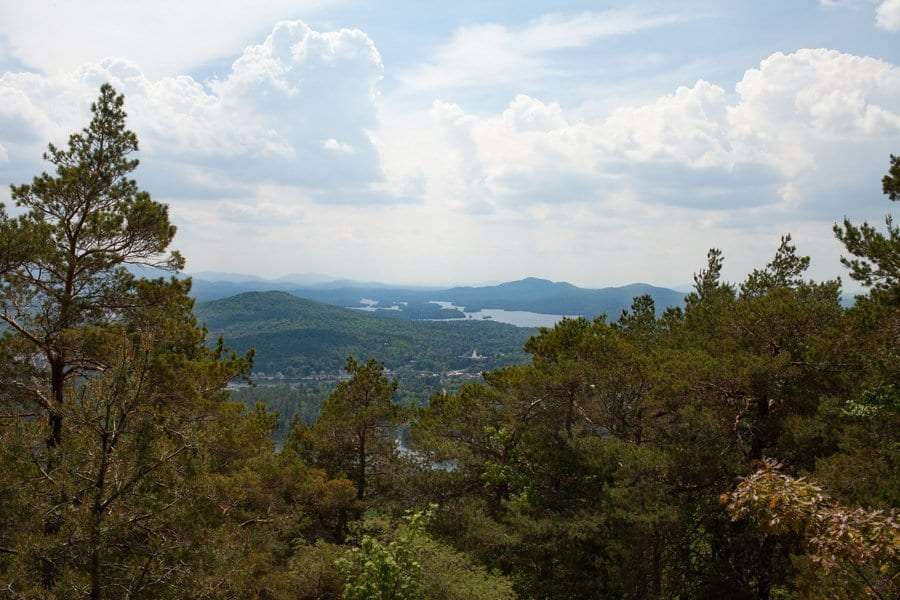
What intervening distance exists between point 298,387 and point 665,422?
152034mm

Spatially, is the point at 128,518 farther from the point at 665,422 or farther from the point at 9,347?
the point at 665,422

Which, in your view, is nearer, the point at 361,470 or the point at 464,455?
the point at 464,455

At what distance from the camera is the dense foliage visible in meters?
6.16

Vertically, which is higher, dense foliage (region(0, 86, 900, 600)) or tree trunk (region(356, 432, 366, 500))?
dense foliage (region(0, 86, 900, 600))

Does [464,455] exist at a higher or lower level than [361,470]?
higher

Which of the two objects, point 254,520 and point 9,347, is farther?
point 254,520

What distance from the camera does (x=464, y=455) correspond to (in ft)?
54.7

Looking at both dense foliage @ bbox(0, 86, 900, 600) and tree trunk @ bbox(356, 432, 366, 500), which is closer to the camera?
dense foliage @ bbox(0, 86, 900, 600)

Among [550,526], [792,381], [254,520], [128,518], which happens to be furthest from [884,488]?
[254,520]

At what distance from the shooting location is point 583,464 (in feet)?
46.3

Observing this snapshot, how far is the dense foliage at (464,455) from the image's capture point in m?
6.16

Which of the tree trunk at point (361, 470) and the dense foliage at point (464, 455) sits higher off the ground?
the dense foliage at point (464, 455)

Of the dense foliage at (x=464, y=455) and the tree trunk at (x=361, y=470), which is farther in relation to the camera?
the tree trunk at (x=361, y=470)

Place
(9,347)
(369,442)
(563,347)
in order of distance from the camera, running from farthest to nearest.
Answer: (369,442) < (563,347) < (9,347)
